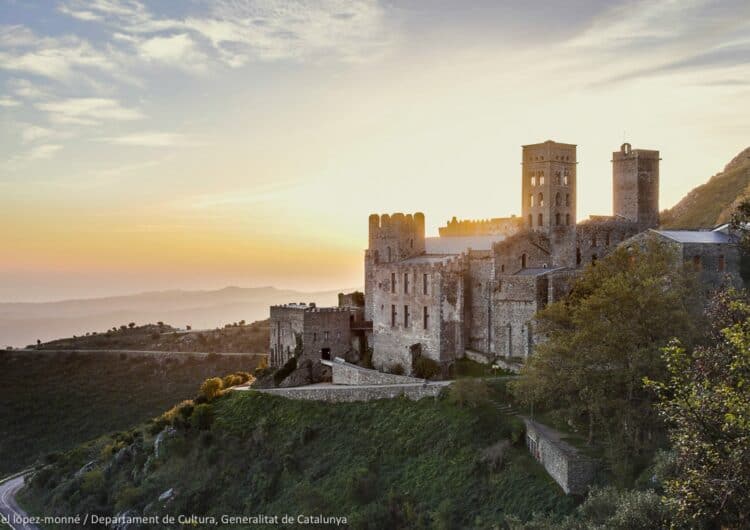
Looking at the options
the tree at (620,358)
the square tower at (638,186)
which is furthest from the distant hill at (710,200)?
the tree at (620,358)

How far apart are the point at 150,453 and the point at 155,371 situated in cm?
3203

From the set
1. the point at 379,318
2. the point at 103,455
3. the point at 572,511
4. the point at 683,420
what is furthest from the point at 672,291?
the point at 103,455

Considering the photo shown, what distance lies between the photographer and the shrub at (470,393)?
41844 mm

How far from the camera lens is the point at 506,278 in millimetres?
50750

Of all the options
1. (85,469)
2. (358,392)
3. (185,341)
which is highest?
(358,392)

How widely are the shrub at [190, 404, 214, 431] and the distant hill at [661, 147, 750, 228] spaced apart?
51.4 meters

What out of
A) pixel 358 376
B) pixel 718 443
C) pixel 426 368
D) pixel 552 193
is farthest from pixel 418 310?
pixel 718 443

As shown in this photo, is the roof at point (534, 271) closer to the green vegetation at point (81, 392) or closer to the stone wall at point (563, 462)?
the stone wall at point (563, 462)

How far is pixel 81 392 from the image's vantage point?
261 ft

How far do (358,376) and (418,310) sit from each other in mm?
6629

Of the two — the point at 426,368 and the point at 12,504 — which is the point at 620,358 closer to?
the point at 426,368

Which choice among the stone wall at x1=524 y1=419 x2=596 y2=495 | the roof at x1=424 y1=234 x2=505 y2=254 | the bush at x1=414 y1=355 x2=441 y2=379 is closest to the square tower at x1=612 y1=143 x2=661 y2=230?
the roof at x1=424 y1=234 x2=505 y2=254

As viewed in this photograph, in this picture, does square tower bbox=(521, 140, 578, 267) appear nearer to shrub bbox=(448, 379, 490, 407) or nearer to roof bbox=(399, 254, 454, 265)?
roof bbox=(399, 254, 454, 265)

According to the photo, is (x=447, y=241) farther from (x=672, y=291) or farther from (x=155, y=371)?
(x=155, y=371)
